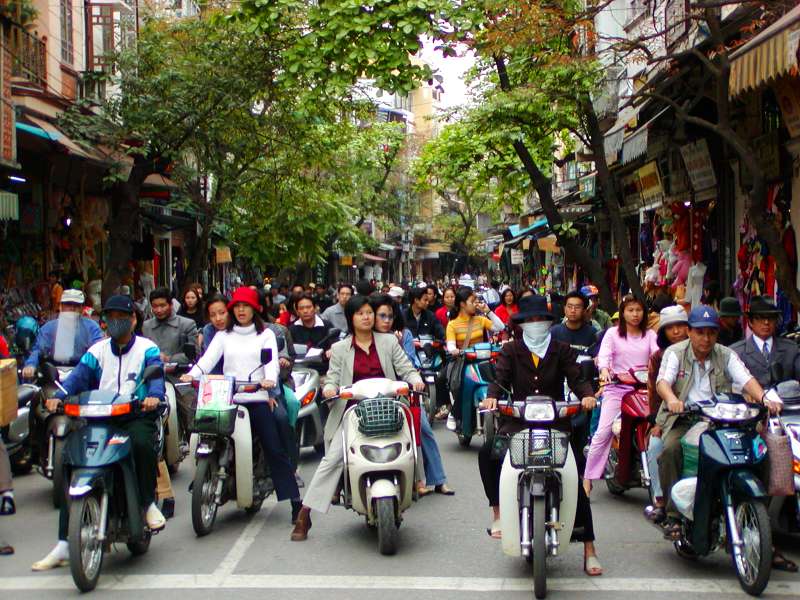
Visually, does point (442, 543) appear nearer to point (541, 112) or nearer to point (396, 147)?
point (541, 112)

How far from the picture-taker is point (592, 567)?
670 cm

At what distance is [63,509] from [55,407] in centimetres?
71

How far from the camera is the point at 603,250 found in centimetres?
2728

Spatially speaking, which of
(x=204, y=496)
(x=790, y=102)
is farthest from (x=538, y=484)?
(x=790, y=102)

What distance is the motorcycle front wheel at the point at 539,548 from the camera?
19.9 ft

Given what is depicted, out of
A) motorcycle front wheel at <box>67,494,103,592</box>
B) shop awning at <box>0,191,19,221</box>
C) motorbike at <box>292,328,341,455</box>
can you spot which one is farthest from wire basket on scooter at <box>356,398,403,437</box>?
shop awning at <box>0,191,19,221</box>

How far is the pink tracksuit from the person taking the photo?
8.70m

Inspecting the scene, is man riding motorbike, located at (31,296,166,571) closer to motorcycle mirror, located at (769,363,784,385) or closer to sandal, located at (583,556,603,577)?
sandal, located at (583,556,603,577)

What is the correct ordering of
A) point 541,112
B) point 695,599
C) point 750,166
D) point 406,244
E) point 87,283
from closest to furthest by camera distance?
point 695,599 < point 750,166 < point 541,112 < point 87,283 < point 406,244

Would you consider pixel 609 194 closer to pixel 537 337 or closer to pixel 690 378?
pixel 690 378

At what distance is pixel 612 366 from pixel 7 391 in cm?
473

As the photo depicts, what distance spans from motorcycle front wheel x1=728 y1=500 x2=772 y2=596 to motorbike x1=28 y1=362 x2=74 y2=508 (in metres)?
5.13

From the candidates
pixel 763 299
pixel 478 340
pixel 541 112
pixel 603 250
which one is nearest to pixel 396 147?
pixel 603 250

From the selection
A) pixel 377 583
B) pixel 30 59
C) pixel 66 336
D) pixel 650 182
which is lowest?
pixel 377 583
